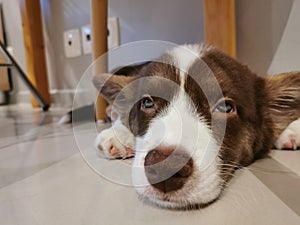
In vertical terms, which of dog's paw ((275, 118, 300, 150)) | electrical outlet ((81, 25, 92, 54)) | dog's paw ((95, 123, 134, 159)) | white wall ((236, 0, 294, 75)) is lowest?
dog's paw ((95, 123, 134, 159))

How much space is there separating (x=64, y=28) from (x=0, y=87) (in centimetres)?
93

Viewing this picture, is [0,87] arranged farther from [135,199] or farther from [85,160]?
[135,199]

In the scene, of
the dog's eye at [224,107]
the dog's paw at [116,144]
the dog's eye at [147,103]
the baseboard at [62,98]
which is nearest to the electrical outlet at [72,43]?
the baseboard at [62,98]

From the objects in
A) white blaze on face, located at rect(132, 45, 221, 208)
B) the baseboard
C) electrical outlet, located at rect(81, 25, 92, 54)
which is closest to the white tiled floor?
white blaze on face, located at rect(132, 45, 221, 208)

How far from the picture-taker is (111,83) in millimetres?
1007

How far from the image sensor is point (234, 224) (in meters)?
0.50

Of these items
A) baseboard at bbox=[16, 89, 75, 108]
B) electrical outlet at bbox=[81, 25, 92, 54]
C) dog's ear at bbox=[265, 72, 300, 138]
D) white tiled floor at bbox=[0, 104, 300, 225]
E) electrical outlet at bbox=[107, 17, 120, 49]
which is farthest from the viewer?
baseboard at bbox=[16, 89, 75, 108]

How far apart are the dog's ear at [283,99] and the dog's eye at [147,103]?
373 mm

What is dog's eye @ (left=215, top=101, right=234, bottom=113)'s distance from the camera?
0.72 m

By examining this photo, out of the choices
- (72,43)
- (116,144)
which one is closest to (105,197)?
(116,144)

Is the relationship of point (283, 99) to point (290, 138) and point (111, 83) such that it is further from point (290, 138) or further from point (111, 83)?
point (111, 83)

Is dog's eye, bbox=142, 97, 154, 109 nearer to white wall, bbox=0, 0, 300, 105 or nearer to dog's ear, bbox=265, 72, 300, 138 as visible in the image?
dog's ear, bbox=265, 72, 300, 138

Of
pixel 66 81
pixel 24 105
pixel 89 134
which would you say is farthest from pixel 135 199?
pixel 24 105

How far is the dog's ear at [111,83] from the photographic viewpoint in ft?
3.28
